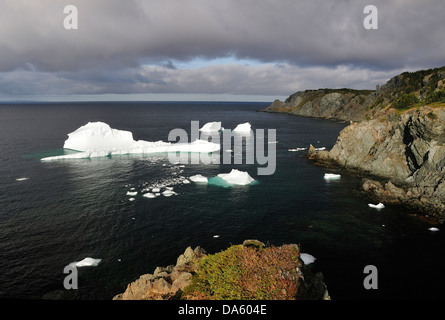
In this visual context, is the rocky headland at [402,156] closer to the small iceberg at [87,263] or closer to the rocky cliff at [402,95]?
the rocky cliff at [402,95]

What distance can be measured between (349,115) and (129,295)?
20110 centimetres

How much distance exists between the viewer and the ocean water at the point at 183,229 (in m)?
26.5

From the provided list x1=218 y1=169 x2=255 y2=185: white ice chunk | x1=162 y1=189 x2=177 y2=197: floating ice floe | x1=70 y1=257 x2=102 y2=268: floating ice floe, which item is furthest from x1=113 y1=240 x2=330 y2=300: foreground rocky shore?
x1=218 y1=169 x2=255 y2=185: white ice chunk

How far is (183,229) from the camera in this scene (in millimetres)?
36344

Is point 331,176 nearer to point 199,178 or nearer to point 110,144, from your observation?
point 199,178

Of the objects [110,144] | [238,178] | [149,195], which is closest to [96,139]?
[110,144]

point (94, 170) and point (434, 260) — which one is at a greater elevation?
point (94, 170)

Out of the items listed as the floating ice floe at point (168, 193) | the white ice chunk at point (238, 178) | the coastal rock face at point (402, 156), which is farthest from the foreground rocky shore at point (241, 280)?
the coastal rock face at point (402, 156)

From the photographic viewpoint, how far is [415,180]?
5097cm

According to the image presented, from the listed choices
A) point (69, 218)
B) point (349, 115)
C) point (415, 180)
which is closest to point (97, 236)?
point (69, 218)

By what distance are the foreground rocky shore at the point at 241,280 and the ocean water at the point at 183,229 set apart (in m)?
6.68

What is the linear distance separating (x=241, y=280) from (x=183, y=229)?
61.4 ft

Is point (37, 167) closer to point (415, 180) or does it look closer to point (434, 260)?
point (434, 260)

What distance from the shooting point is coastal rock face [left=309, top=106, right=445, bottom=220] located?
45.2 metres
